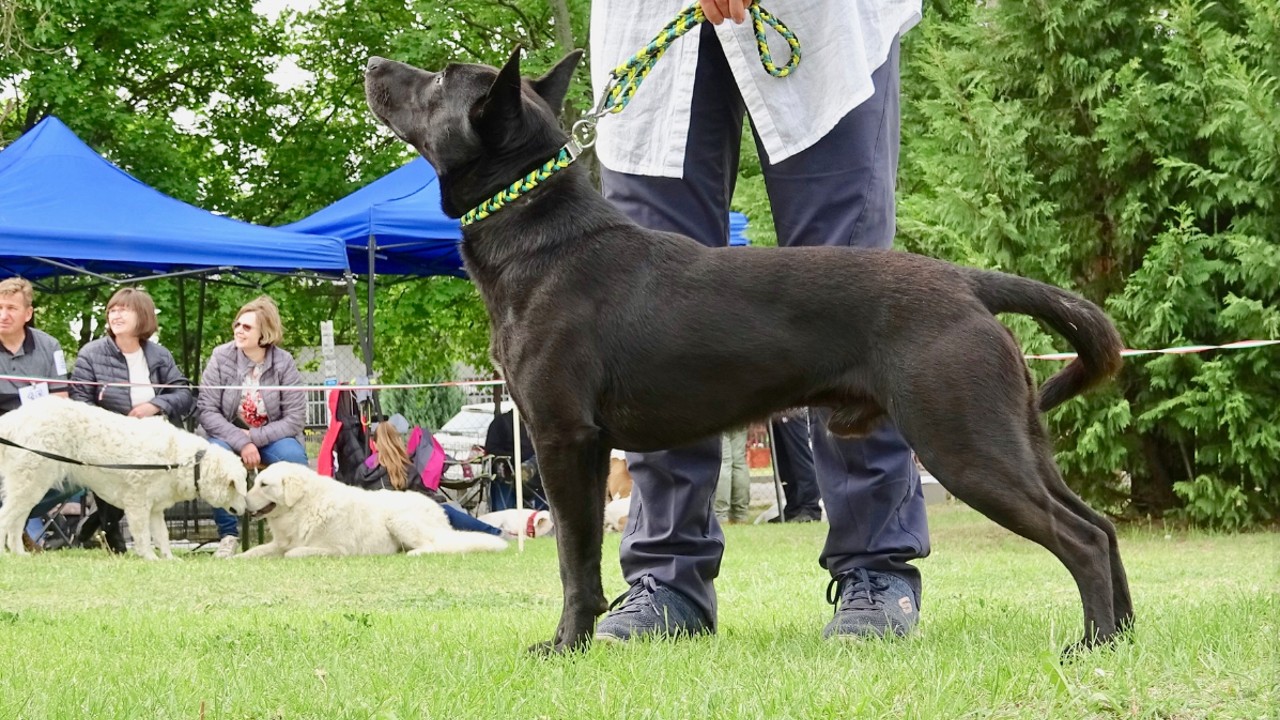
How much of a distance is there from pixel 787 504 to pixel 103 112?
1614 centimetres

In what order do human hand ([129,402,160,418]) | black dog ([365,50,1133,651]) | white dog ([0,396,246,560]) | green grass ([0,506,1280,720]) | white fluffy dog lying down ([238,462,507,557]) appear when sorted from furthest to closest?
human hand ([129,402,160,418])
white fluffy dog lying down ([238,462,507,557])
white dog ([0,396,246,560])
black dog ([365,50,1133,651])
green grass ([0,506,1280,720])

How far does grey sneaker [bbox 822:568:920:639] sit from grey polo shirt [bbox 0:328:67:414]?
733cm

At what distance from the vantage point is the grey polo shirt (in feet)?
29.9

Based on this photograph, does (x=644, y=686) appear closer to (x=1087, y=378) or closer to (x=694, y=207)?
(x=1087, y=378)

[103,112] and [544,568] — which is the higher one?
[103,112]

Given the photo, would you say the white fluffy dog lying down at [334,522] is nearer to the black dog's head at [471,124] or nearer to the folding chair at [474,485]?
the folding chair at [474,485]

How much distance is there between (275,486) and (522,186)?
632 cm

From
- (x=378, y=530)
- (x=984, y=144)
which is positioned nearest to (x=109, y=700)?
(x=378, y=530)

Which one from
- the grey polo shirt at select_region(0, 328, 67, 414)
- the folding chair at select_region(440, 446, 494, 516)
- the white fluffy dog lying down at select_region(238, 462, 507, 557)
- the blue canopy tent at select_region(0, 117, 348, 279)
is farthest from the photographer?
the folding chair at select_region(440, 446, 494, 516)

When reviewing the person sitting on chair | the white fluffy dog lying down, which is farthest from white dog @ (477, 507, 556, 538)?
the person sitting on chair

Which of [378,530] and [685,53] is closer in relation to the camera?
[685,53]

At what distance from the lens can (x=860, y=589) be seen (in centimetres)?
332

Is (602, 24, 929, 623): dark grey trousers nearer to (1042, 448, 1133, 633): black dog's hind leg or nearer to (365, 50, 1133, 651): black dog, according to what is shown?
(365, 50, 1133, 651): black dog

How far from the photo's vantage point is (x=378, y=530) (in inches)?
351
